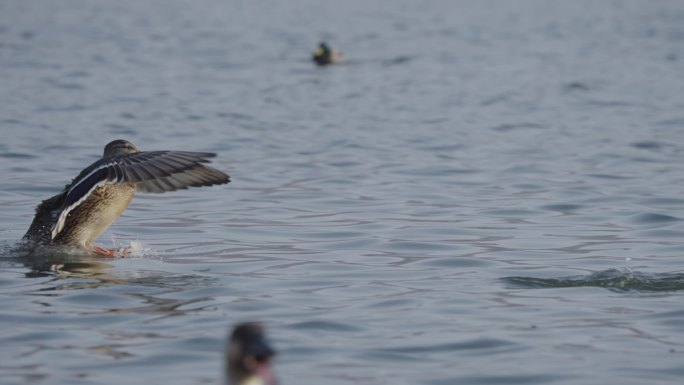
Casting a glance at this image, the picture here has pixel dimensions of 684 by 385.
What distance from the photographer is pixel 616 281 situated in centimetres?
814

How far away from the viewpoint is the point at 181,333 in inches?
267

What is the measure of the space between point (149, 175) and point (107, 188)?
0.52 metres

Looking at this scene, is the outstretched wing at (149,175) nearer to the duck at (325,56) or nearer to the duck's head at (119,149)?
the duck's head at (119,149)

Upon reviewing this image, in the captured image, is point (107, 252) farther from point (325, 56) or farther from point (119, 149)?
point (325, 56)

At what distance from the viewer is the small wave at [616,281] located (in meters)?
8.01

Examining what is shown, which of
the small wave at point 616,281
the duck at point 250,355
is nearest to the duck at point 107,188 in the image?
the small wave at point 616,281

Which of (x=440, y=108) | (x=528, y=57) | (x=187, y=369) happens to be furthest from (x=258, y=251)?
(x=528, y=57)

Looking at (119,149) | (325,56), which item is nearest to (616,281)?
(119,149)

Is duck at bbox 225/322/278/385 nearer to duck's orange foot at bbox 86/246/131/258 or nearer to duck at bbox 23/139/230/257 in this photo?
duck at bbox 23/139/230/257

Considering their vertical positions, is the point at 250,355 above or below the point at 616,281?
above

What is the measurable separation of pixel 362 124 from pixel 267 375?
1281cm

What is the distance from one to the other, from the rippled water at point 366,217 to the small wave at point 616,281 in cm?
2

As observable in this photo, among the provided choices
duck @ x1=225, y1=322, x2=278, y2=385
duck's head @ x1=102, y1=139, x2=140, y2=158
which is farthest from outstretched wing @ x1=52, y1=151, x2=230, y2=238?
duck @ x1=225, y1=322, x2=278, y2=385

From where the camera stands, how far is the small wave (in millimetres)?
8008
